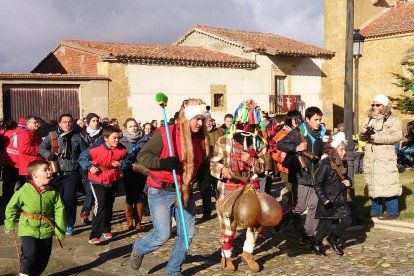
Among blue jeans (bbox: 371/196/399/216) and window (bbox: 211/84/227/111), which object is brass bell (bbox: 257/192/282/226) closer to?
blue jeans (bbox: 371/196/399/216)

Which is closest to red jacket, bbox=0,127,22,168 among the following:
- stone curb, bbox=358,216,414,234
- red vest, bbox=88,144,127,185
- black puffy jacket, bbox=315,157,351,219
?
red vest, bbox=88,144,127,185

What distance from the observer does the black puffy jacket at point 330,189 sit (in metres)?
6.16

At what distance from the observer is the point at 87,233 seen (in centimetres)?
778

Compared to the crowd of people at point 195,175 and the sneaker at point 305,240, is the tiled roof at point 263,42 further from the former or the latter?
the sneaker at point 305,240

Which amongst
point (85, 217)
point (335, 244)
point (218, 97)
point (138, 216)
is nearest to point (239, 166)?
point (335, 244)

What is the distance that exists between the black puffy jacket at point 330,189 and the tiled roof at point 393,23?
23772mm

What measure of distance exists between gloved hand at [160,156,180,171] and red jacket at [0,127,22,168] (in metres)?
4.90

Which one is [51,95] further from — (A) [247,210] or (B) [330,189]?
(A) [247,210]

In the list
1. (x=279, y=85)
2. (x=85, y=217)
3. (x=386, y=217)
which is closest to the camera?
(x=386, y=217)

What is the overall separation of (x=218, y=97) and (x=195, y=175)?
61.2 feet

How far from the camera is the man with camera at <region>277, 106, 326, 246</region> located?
21.1 ft

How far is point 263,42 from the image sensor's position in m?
26.6

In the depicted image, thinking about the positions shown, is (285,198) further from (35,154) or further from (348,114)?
(35,154)

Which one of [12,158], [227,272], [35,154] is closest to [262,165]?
[227,272]
